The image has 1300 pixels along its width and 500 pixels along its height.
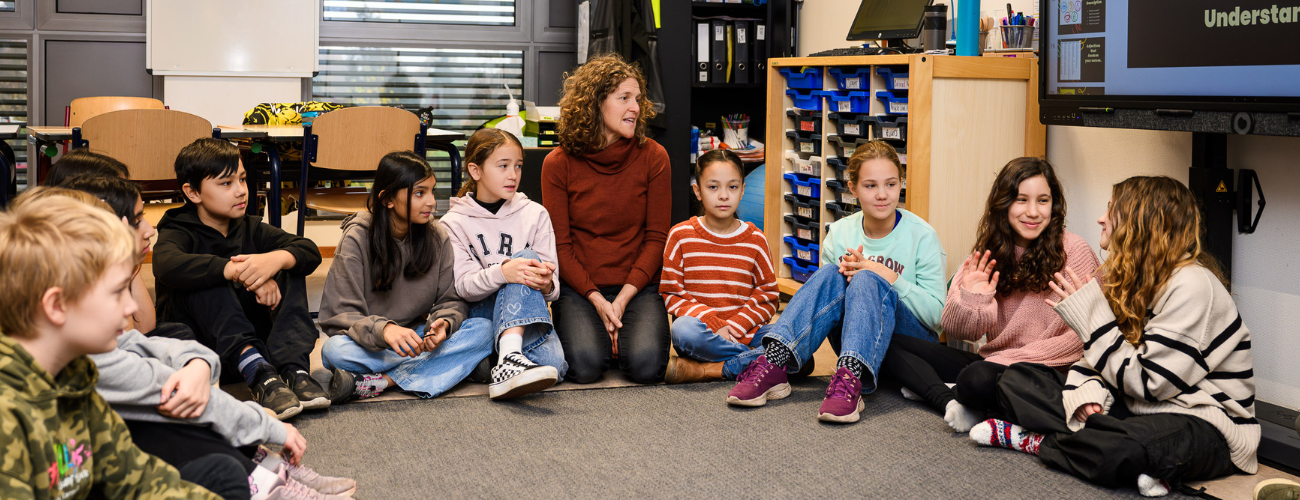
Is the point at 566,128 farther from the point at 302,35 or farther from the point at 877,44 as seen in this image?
the point at 302,35

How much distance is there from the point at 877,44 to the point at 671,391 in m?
1.69

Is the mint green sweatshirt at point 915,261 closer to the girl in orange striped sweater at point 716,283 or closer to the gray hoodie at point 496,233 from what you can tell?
the girl in orange striped sweater at point 716,283

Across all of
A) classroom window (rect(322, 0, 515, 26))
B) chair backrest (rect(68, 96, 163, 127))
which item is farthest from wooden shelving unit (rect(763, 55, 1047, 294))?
chair backrest (rect(68, 96, 163, 127))

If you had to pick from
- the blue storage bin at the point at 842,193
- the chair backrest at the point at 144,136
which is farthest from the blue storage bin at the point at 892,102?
the chair backrest at the point at 144,136

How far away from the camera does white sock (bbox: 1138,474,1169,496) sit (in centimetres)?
176

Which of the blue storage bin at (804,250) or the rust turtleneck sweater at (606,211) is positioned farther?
the blue storage bin at (804,250)

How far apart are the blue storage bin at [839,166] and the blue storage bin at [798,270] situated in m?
0.37

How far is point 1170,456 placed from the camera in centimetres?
175

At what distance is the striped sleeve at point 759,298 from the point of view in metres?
2.58

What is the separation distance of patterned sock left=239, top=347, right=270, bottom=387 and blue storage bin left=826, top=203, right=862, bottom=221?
1.88 metres

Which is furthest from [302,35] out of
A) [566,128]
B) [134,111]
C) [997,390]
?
[997,390]

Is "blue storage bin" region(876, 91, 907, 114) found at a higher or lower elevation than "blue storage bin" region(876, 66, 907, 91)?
lower

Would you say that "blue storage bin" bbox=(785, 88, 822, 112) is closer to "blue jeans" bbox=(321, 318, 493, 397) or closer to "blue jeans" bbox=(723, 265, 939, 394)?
"blue jeans" bbox=(723, 265, 939, 394)

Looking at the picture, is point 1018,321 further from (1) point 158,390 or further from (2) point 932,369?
(1) point 158,390
